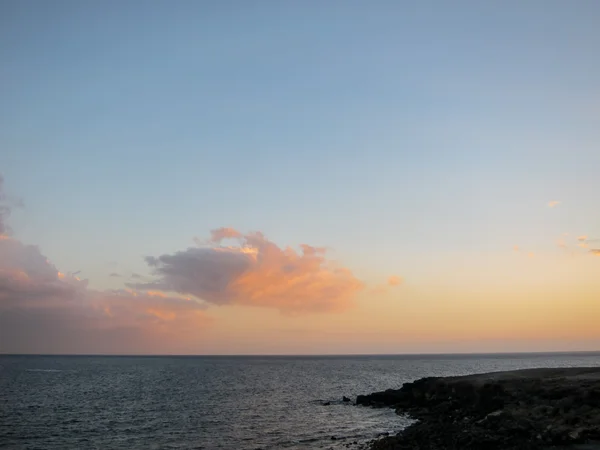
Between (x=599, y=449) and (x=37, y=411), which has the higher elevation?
(x=599, y=449)

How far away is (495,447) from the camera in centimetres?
3188

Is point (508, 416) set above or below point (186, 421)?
above

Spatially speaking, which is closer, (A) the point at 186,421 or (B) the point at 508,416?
(B) the point at 508,416

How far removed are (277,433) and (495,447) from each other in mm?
22545

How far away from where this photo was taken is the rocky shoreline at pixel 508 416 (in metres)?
31.3

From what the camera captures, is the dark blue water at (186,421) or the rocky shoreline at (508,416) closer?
the rocky shoreline at (508,416)

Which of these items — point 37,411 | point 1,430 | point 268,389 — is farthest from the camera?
point 268,389

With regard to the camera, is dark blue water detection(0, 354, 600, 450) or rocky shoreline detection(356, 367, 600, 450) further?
dark blue water detection(0, 354, 600, 450)

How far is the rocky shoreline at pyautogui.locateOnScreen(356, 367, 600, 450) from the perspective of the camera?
103 feet

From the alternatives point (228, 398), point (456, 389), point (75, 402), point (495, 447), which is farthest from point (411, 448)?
point (75, 402)

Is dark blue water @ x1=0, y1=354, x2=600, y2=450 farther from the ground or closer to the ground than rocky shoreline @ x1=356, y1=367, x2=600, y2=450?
closer to the ground

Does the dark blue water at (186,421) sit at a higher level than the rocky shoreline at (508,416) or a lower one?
lower

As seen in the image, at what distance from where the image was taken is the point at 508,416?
1528 inches

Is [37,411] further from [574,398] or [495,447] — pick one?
[574,398]
